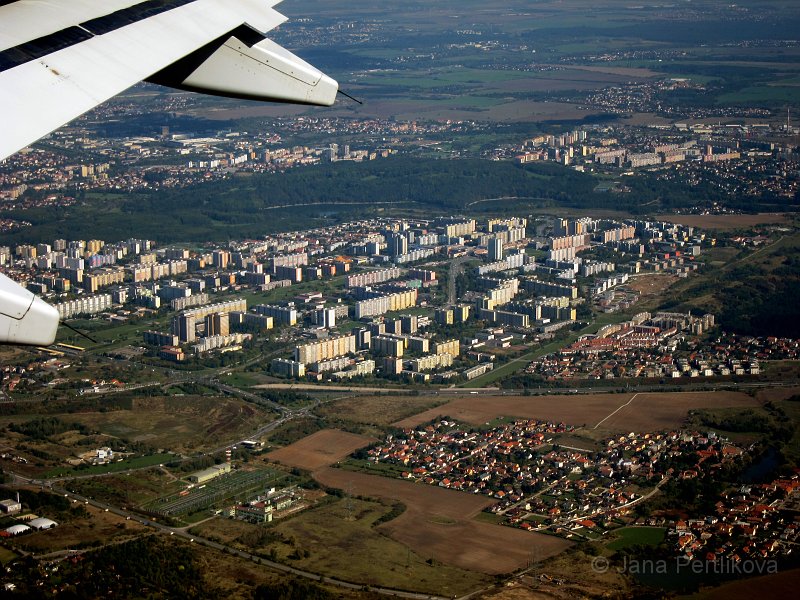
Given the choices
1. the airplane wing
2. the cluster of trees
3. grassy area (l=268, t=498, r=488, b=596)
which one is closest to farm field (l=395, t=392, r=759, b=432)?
grassy area (l=268, t=498, r=488, b=596)

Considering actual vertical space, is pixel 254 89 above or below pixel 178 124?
above

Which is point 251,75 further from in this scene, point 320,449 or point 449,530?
point 320,449

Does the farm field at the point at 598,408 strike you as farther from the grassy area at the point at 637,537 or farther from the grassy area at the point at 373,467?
the grassy area at the point at 637,537

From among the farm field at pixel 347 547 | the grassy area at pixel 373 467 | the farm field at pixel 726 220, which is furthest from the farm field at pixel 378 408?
the farm field at pixel 726 220

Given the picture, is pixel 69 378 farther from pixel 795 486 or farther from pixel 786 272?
pixel 786 272

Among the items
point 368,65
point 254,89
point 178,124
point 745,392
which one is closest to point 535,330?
point 745,392
